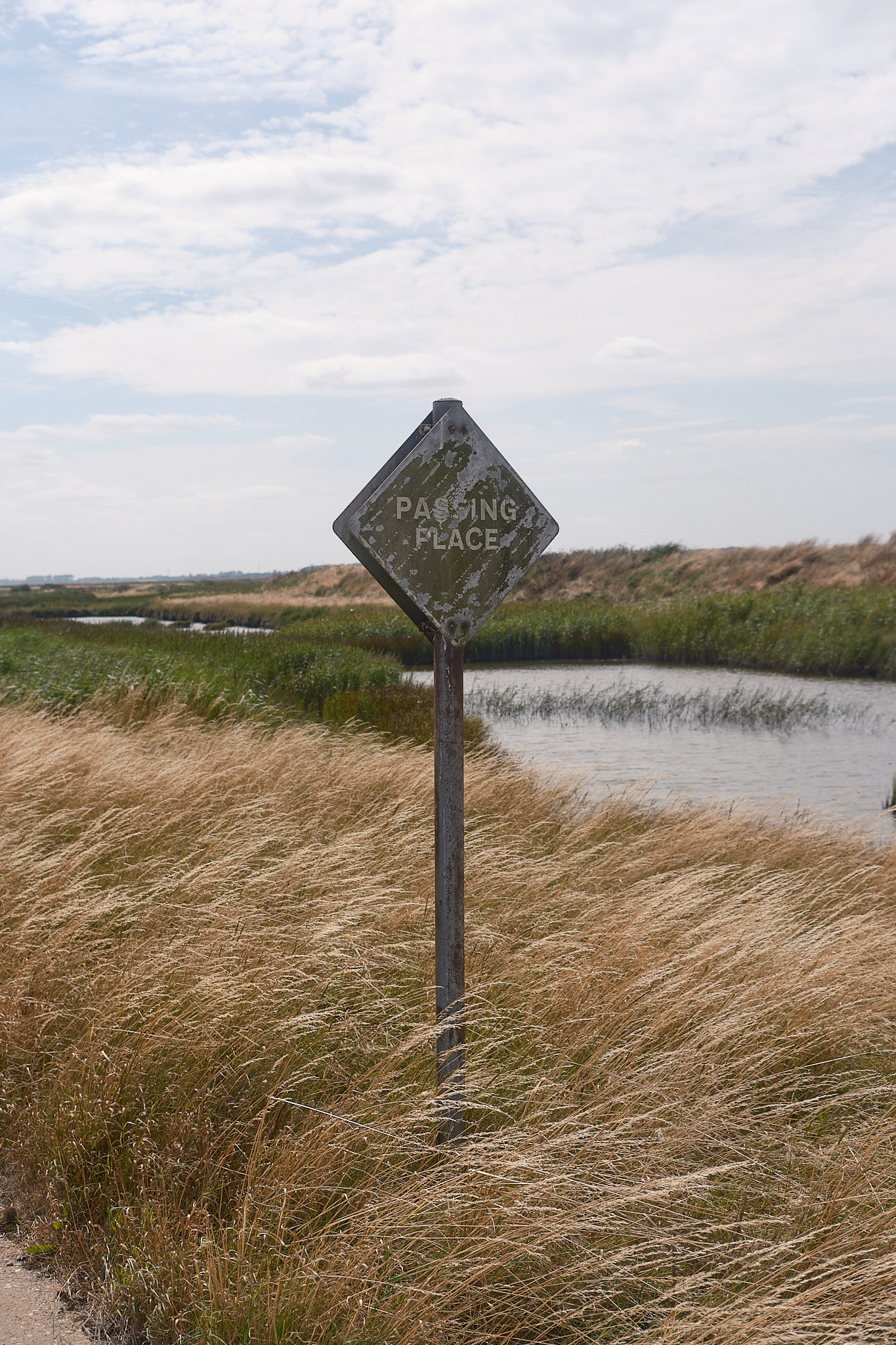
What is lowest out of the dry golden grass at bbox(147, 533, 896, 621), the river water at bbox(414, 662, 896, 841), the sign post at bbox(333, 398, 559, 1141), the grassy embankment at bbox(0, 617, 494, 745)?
the river water at bbox(414, 662, 896, 841)

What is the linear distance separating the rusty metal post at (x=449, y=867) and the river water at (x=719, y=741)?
5.82 meters

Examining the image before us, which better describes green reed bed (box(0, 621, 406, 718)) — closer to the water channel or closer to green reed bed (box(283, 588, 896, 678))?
the water channel

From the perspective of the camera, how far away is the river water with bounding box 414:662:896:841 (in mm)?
11695

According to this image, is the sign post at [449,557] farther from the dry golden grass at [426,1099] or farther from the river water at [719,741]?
the river water at [719,741]

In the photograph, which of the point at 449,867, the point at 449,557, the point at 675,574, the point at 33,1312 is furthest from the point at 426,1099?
the point at 675,574

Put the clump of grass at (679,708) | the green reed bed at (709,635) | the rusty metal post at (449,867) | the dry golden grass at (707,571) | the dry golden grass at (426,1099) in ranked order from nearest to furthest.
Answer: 1. the dry golden grass at (426,1099)
2. the rusty metal post at (449,867)
3. the clump of grass at (679,708)
4. the green reed bed at (709,635)
5. the dry golden grass at (707,571)

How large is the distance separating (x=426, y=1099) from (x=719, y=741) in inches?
527

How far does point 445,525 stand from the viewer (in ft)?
9.56

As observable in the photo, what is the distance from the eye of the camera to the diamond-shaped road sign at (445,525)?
284 centimetres

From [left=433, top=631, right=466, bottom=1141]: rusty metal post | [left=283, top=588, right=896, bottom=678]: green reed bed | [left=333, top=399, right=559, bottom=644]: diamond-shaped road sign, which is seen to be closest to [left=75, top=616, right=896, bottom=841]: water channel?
[left=283, top=588, right=896, bottom=678]: green reed bed

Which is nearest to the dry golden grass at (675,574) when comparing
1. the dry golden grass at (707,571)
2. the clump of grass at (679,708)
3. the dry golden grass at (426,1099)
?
the dry golden grass at (707,571)

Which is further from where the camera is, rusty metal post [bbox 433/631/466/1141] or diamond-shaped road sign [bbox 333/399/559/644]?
rusty metal post [bbox 433/631/466/1141]

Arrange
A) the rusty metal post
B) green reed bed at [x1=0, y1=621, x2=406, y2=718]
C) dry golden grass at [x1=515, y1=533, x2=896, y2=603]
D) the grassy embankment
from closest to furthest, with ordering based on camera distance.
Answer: the rusty metal post
the grassy embankment
green reed bed at [x1=0, y1=621, x2=406, y2=718]
dry golden grass at [x1=515, y1=533, x2=896, y2=603]

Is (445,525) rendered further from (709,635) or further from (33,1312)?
(709,635)
